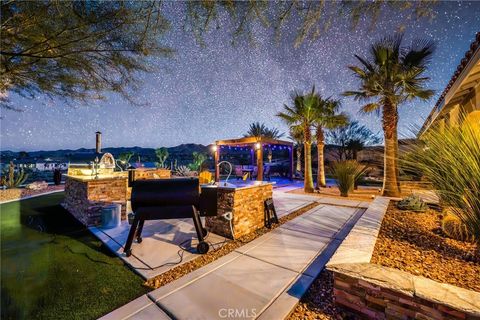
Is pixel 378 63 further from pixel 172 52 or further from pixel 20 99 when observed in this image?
pixel 20 99

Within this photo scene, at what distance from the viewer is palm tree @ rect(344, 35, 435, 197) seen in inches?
256

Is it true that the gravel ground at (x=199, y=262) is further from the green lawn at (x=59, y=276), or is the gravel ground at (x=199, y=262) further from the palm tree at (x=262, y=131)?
the palm tree at (x=262, y=131)

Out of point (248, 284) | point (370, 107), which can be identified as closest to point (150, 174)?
point (248, 284)

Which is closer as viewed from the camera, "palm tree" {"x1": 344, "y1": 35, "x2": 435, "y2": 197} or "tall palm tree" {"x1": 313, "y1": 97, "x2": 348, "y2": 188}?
"palm tree" {"x1": 344, "y1": 35, "x2": 435, "y2": 197}

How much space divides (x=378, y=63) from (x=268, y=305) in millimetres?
8533

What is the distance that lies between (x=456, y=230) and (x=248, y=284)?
9.67 ft

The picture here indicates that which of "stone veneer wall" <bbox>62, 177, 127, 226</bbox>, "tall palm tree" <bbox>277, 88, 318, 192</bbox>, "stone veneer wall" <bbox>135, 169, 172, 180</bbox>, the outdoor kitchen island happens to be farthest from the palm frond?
"stone veneer wall" <bbox>62, 177, 127, 226</bbox>

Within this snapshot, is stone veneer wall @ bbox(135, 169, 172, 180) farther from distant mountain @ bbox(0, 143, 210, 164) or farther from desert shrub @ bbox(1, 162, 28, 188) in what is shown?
desert shrub @ bbox(1, 162, 28, 188)

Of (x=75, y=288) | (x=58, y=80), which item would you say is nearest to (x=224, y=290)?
(x=75, y=288)

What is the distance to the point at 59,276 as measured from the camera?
257 centimetres

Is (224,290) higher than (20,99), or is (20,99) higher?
(20,99)

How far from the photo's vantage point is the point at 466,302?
1385 mm

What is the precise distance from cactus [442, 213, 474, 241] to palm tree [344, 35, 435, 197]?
4.16 meters

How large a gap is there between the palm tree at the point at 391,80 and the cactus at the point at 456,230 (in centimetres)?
416
